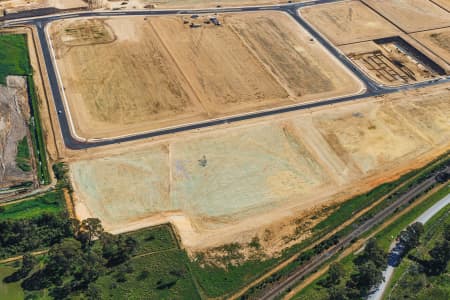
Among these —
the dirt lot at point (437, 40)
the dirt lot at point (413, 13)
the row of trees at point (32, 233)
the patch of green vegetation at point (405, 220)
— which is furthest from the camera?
the dirt lot at point (413, 13)

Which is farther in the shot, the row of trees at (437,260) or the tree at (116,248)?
the row of trees at (437,260)

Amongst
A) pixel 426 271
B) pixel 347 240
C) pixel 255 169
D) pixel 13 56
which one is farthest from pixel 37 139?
pixel 426 271

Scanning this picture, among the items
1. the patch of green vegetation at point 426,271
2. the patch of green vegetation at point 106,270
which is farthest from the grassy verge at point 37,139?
the patch of green vegetation at point 426,271

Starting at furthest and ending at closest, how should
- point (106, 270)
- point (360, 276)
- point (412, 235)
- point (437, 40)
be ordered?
1. point (437, 40)
2. point (412, 235)
3. point (360, 276)
4. point (106, 270)

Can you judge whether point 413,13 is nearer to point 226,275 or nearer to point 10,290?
point 226,275

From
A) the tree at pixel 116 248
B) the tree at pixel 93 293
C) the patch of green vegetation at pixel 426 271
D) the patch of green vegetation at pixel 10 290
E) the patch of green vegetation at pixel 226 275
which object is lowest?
the patch of green vegetation at pixel 426 271

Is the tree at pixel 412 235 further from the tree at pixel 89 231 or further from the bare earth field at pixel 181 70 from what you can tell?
the tree at pixel 89 231

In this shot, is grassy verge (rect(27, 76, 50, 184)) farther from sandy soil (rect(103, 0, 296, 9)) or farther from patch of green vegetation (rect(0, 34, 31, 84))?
sandy soil (rect(103, 0, 296, 9))
